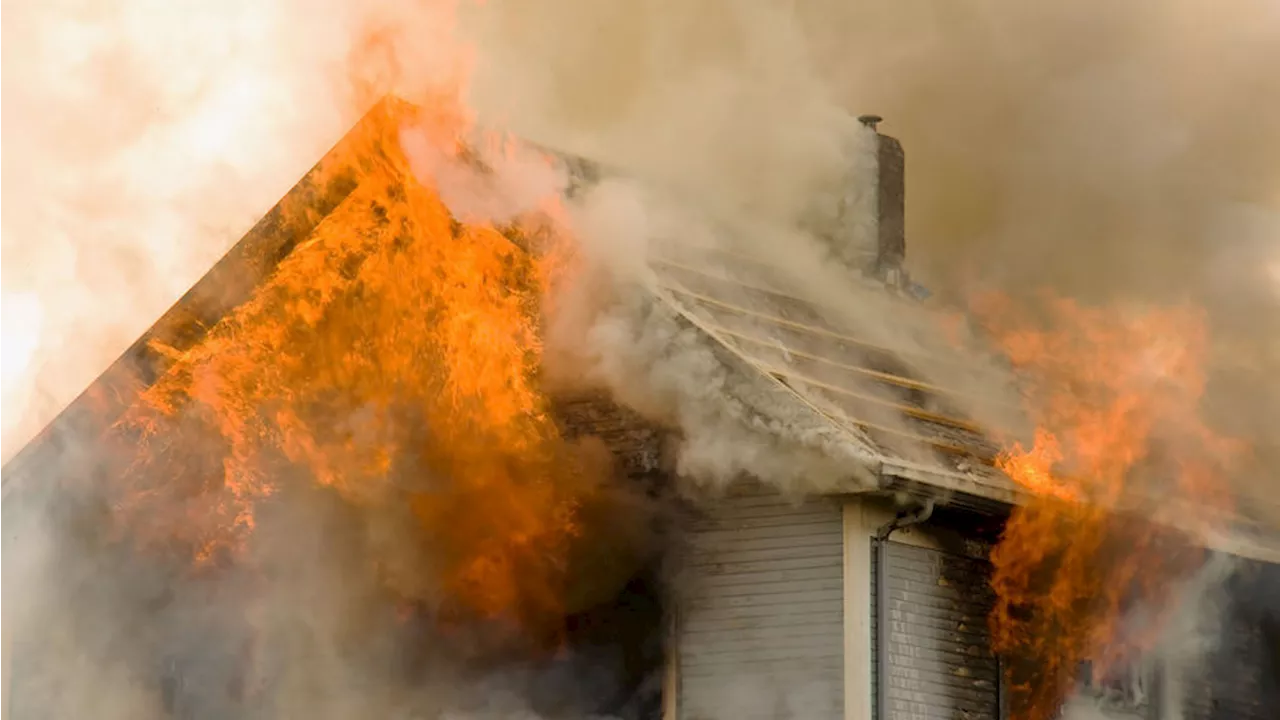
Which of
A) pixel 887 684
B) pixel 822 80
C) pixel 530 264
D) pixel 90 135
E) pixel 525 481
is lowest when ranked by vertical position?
pixel 887 684

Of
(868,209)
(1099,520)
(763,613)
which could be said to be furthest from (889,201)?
(763,613)

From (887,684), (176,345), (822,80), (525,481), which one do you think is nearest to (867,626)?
(887,684)

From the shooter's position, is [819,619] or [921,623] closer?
[819,619]

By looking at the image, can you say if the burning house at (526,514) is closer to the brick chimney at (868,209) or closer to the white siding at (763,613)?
the white siding at (763,613)

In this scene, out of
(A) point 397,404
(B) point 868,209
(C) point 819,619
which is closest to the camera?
(C) point 819,619

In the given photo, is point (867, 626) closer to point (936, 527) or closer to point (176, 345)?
point (936, 527)

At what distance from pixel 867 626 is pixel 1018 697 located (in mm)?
1369

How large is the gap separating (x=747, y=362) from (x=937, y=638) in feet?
6.15

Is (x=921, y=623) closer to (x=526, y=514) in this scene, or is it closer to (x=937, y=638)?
(x=937, y=638)

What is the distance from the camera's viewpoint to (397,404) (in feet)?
42.5

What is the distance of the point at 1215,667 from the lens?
1391cm

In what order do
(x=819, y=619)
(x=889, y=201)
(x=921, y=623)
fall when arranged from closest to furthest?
(x=819, y=619) < (x=921, y=623) < (x=889, y=201)

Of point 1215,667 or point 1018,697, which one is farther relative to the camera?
point 1215,667

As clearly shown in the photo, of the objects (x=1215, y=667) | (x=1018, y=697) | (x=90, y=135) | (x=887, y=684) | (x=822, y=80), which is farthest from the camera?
(x=822, y=80)
